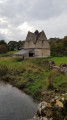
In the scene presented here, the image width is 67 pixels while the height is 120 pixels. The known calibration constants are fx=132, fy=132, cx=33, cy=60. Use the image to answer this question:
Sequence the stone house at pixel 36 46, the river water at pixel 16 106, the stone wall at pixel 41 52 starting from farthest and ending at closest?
the stone wall at pixel 41 52
the stone house at pixel 36 46
the river water at pixel 16 106

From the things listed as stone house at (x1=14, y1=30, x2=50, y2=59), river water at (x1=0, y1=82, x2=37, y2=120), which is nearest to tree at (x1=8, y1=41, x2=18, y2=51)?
stone house at (x1=14, y1=30, x2=50, y2=59)

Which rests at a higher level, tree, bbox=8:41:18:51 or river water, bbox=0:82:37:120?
tree, bbox=8:41:18:51

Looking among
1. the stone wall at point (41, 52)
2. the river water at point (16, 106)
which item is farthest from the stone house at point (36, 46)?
the river water at point (16, 106)

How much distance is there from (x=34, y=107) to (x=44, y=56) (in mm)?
35433

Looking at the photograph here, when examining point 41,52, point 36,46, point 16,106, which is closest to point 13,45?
point 41,52

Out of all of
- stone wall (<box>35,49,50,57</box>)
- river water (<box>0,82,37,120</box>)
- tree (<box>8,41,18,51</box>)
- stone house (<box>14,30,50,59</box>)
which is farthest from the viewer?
tree (<box>8,41,18,51</box>)

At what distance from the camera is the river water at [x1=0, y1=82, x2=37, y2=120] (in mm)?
9992

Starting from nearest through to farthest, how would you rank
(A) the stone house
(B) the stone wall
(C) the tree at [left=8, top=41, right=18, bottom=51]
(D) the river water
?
1. (D) the river water
2. (A) the stone house
3. (B) the stone wall
4. (C) the tree at [left=8, top=41, right=18, bottom=51]

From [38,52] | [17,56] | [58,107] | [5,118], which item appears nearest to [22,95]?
[5,118]

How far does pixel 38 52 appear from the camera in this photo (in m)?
44.7

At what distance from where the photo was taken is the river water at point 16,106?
32.8 feet

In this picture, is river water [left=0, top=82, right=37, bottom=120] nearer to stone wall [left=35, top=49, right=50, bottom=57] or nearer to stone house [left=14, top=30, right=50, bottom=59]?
stone house [left=14, top=30, right=50, bottom=59]

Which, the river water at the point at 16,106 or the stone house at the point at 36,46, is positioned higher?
the stone house at the point at 36,46

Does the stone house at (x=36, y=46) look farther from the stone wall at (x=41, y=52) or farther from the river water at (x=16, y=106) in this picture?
the river water at (x=16, y=106)
